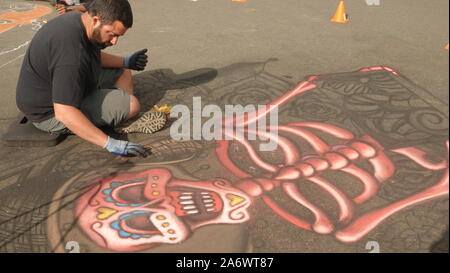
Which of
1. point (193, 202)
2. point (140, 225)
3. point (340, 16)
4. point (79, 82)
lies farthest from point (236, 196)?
point (340, 16)

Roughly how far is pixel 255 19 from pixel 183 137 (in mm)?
3654

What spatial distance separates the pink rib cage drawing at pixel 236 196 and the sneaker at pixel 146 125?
56 cm

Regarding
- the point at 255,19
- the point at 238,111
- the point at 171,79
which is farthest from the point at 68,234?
the point at 255,19

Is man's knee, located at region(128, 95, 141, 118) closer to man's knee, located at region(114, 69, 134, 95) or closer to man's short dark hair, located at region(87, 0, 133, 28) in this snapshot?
man's knee, located at region(114, 69, 134, 95)

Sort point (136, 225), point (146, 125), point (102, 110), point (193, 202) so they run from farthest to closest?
1. point (146, 125)
2. point (102, 110)
3. point (193, 202)
4. point (136, 225)

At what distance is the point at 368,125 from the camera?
10.6 feet

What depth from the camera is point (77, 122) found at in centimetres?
276

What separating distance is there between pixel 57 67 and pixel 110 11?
1.85 feet

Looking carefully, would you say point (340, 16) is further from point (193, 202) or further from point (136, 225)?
point (136, 225)

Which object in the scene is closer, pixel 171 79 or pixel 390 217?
pixel 390 217

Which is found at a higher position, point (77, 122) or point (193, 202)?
point (77, 122)

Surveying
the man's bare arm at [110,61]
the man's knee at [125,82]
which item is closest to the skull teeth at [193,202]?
the man's knee at [125,82]
